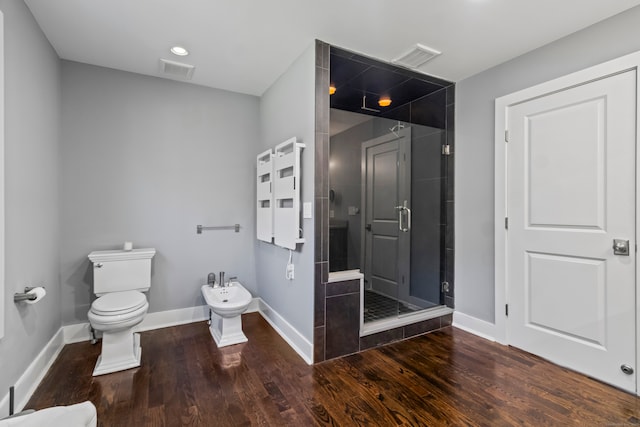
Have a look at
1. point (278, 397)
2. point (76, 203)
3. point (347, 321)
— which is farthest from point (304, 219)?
point (76, 203)

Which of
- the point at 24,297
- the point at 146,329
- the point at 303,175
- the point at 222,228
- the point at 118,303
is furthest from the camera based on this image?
the point at 222,228

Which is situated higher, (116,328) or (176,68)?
(176,68)

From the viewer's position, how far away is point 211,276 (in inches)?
127

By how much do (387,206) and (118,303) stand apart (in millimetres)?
2518

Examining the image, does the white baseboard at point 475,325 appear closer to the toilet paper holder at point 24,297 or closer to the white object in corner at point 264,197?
the white object in corner at point 264,197

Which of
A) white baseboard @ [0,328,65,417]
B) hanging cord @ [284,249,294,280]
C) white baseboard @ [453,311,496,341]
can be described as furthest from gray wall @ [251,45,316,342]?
white baseboard @ [0,328,65,417]

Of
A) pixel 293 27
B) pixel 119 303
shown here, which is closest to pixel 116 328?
pixel 119 303

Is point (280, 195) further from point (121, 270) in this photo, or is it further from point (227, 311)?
point (121, 270)

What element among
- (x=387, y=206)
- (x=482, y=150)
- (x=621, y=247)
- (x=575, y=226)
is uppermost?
(x=482, y=150)

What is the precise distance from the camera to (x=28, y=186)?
1986 millimetres

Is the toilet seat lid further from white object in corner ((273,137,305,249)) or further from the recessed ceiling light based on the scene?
the recessed ceiling light

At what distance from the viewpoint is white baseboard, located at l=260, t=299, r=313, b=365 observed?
2.37 metres

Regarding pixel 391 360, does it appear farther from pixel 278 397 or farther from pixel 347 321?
pixel 278 397

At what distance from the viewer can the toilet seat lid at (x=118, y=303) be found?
7.17ft
